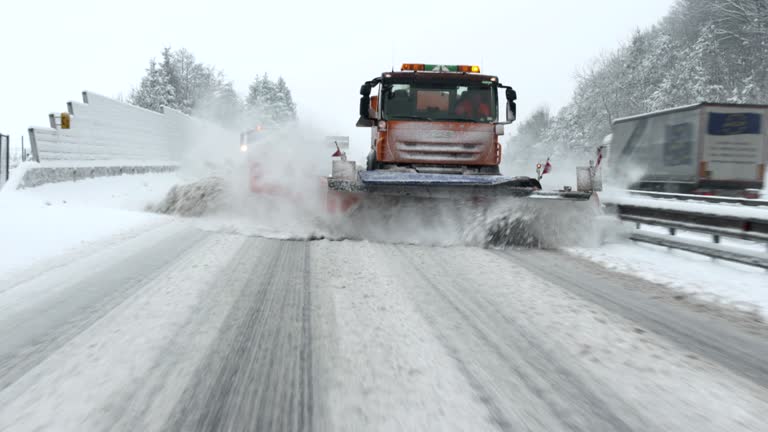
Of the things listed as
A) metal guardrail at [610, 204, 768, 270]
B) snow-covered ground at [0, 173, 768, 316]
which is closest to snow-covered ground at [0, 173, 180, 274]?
snow-covered ground at [0, 173, 768, 316]

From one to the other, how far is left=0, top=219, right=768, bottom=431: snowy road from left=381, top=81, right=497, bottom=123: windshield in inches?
156

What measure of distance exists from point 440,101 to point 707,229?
4211 millimetres

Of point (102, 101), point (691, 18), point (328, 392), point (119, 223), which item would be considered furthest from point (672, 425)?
point (691, 18)

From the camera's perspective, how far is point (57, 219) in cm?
673

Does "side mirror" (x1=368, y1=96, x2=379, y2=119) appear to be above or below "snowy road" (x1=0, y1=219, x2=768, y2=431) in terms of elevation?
above

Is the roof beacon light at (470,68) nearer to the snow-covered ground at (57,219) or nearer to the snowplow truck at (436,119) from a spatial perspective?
the snowplow truck at (436,119)

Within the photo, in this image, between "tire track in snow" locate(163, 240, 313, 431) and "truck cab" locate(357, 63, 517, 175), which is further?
"truck cab" locate(357, 63, 517, 175)

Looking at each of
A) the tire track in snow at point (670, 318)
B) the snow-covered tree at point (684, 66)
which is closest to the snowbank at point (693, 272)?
the tire track in snow at point (670, 318)

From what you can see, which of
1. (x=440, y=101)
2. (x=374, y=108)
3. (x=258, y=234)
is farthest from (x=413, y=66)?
(x=258, y=234)

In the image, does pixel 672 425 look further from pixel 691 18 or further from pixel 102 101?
pixel 691 18

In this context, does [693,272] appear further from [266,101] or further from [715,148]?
[266,101]

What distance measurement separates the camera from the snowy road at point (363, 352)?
1.85 metres

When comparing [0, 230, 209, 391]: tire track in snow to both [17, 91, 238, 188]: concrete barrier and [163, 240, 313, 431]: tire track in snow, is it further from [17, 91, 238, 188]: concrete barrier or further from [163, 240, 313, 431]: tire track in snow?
[17, 91, 238, 188]: concrete barrier

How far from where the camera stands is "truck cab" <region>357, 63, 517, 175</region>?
24.7 feet
